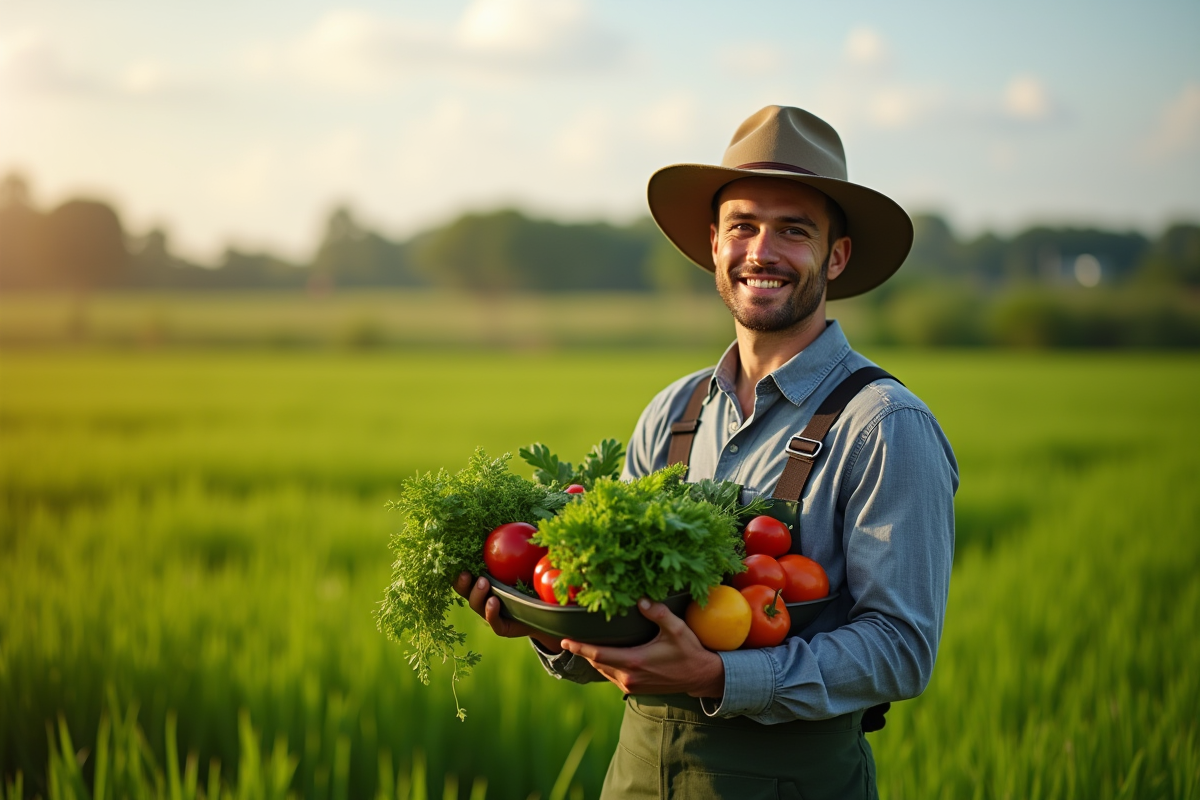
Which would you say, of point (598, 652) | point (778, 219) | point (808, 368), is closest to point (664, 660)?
point (598, 652)

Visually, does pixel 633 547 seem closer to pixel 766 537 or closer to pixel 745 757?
pixel 766 537

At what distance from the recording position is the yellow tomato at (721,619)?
1.82 meters

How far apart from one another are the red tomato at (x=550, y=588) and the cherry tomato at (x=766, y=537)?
0.43 meters

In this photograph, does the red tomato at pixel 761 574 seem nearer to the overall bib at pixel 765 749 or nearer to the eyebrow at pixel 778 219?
the overall bib at pixel 765 749

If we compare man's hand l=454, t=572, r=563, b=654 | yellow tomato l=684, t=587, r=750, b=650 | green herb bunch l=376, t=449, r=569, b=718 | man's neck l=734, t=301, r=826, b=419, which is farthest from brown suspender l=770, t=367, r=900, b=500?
man's hand l=454, t=572, r=563, b=654

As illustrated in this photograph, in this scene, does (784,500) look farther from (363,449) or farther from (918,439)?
(363,449)

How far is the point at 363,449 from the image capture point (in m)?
11.6

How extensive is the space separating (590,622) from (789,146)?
1359 mm

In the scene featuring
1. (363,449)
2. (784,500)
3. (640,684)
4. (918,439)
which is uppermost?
(918,439)

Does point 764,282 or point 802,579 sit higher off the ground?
point 764,282

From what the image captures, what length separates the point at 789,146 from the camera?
2373mm

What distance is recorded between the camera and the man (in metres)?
1.91

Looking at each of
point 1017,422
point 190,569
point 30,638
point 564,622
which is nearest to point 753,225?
point 564,622

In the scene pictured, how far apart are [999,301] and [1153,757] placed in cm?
4115
